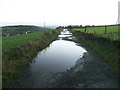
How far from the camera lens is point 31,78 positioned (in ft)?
45.5

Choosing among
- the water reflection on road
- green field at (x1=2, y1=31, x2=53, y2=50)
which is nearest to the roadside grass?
green field at (x1=2, y1=31, x2=53, y2=50)

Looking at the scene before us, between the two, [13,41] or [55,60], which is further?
[13,41]

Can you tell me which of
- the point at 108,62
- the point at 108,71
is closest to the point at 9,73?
the point at 108,71

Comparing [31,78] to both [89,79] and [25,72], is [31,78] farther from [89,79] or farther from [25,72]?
[89,79]

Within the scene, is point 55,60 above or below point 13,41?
below

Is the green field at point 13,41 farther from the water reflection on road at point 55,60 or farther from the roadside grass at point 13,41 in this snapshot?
the water reflection on road at point 55,60

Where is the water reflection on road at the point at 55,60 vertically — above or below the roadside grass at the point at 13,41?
below

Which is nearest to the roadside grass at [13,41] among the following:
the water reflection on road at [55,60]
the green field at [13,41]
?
the green field at [13,41]

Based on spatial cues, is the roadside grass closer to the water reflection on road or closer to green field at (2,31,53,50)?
green field at (2,31,53,50)

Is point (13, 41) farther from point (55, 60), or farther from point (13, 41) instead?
point (55, 60)

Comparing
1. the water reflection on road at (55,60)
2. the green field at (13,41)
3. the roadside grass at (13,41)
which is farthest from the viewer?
the green field at (13,41)

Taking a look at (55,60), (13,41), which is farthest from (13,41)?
(55,60)

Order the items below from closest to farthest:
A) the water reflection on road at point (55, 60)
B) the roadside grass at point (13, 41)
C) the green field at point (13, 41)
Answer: the water reflection on road at point (55, 60) → the roadside grass at point (13, 41) → the green field at point (13, 41)

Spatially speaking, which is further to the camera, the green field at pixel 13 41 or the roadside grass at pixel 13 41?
the green field at pixel 13 41
